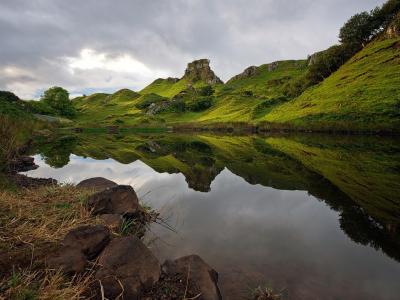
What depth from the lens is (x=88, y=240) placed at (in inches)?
294

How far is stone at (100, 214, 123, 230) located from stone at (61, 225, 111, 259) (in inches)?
80.1

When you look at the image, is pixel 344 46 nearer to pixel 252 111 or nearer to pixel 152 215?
pixel 252 111

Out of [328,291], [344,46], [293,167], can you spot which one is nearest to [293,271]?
[328,291]

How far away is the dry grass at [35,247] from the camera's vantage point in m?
5.60

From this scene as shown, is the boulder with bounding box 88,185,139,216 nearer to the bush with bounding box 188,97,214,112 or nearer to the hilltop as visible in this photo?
the hilltop

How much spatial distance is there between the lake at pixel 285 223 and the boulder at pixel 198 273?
597 mm

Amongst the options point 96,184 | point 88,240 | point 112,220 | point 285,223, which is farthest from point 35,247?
point 285,223

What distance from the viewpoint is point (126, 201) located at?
39.7 ft

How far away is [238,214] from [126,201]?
5.54 metres

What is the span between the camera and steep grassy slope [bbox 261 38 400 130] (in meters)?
67.6

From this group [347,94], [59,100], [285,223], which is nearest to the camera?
[285,223]

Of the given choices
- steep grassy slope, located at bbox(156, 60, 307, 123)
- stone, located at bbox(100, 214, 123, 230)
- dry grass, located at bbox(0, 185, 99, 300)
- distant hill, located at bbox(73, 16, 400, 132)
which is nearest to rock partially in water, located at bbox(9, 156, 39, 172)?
dry grass, located at bbox(0, 185, 99, 300)

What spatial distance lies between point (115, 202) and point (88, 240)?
14.0 ft

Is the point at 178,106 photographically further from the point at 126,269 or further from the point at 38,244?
the point at 126,269
